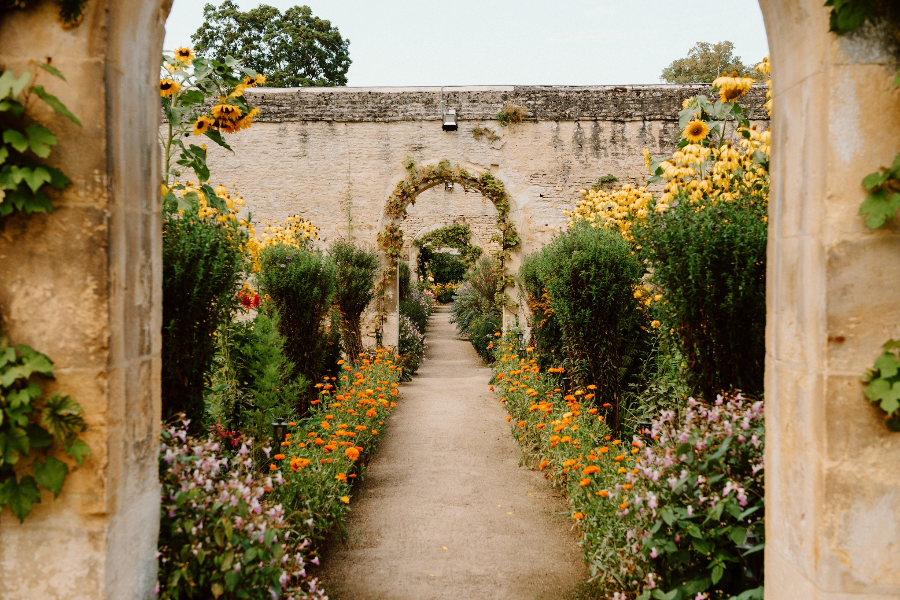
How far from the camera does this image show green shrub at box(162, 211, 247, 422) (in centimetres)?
317

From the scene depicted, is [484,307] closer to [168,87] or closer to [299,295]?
[299,295]

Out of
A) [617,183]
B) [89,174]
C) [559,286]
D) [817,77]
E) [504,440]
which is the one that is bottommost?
[504,440]

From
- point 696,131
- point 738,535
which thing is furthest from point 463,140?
point 738,535

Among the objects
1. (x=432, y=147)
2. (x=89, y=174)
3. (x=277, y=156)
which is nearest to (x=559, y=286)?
(x=89, y=174)

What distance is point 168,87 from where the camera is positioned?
3.62 m

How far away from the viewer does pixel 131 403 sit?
199cm

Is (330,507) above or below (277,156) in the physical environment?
below

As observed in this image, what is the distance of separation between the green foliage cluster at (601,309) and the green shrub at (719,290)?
181cm

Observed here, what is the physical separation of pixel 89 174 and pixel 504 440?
4.73m

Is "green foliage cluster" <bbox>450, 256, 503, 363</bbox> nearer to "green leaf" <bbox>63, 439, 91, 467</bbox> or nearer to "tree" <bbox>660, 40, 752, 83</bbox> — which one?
"green leaf" <bbox>63, 439, 91, 467</bbox>

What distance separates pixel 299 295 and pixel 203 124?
247 cm

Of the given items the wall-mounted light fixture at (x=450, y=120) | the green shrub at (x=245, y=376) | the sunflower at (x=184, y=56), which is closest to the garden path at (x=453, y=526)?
the green shrub at (x=245, y=376)

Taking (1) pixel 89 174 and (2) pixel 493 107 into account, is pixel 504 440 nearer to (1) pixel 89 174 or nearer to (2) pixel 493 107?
(1) pixel 89 174

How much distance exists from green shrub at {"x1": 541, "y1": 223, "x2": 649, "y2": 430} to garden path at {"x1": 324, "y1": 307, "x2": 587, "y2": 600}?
1018mm
